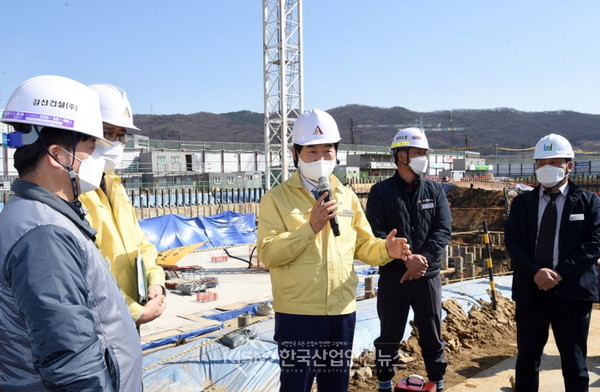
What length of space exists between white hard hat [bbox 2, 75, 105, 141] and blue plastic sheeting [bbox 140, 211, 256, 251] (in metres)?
15.7

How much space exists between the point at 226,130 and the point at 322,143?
615 feet

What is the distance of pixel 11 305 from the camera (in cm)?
135

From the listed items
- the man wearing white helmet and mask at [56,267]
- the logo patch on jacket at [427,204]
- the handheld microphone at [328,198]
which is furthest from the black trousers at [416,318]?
the man wearing white helmet and mask at [56,267]

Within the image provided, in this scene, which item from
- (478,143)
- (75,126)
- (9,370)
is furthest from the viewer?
(478,143)

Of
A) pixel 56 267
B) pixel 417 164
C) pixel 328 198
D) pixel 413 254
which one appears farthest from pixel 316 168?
pixel 56 267

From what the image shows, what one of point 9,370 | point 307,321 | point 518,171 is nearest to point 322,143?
point 307,321

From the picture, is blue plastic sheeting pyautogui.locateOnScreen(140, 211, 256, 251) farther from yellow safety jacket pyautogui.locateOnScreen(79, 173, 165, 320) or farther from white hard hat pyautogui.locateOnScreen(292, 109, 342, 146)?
white hard hat pyautogui.locateOnScreen(292, 109, 342, 146)

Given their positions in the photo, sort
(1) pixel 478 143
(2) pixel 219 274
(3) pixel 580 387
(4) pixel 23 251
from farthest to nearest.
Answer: (1) pixel 478 143
(2) pixel 219 274
(3) pixel 580 387
(4) pixel 23 251

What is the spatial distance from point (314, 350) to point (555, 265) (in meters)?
2.01

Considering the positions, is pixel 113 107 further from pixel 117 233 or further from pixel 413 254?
pixel 413 254

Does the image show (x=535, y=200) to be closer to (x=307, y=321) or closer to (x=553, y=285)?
(x=553, y=285)

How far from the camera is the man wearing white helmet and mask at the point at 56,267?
1270 millimetres

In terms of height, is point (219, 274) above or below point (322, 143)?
below

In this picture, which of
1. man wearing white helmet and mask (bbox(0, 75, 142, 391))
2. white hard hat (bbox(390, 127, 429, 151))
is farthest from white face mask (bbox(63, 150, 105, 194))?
white hard hat (bbox(390, 127, 429, 151))
